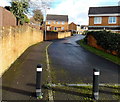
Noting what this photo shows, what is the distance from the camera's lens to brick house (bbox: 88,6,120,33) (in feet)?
92.8

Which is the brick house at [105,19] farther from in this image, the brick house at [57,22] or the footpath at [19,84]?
the brick house at [57,22]

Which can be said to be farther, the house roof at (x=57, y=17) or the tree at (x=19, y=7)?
the house roof at (x=57, y=17)

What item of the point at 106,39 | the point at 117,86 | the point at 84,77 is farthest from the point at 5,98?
the point at 106,39

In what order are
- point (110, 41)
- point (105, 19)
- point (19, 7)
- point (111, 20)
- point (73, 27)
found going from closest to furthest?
1. point (110, 41)
2. point (19, 7)
3. point (111, 20)
4. point (105, 19)
5. point (73, 27)

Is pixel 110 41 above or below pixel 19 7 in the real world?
below

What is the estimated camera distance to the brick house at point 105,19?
2828 centimetres

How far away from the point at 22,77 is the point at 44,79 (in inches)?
38.7

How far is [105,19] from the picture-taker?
28922 mm

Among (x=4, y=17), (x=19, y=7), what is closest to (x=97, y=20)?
(x=19, y=7)

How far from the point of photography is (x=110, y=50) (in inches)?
561

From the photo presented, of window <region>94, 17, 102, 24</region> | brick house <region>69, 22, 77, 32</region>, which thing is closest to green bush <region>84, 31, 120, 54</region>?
window <region>94, 17, 102, 24</region>

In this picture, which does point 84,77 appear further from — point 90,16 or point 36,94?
point 90,16

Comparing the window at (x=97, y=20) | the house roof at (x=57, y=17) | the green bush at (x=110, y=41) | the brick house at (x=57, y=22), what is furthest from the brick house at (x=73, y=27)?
the green bush at (x=110, y=41)

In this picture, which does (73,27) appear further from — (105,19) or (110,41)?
(110,41)
